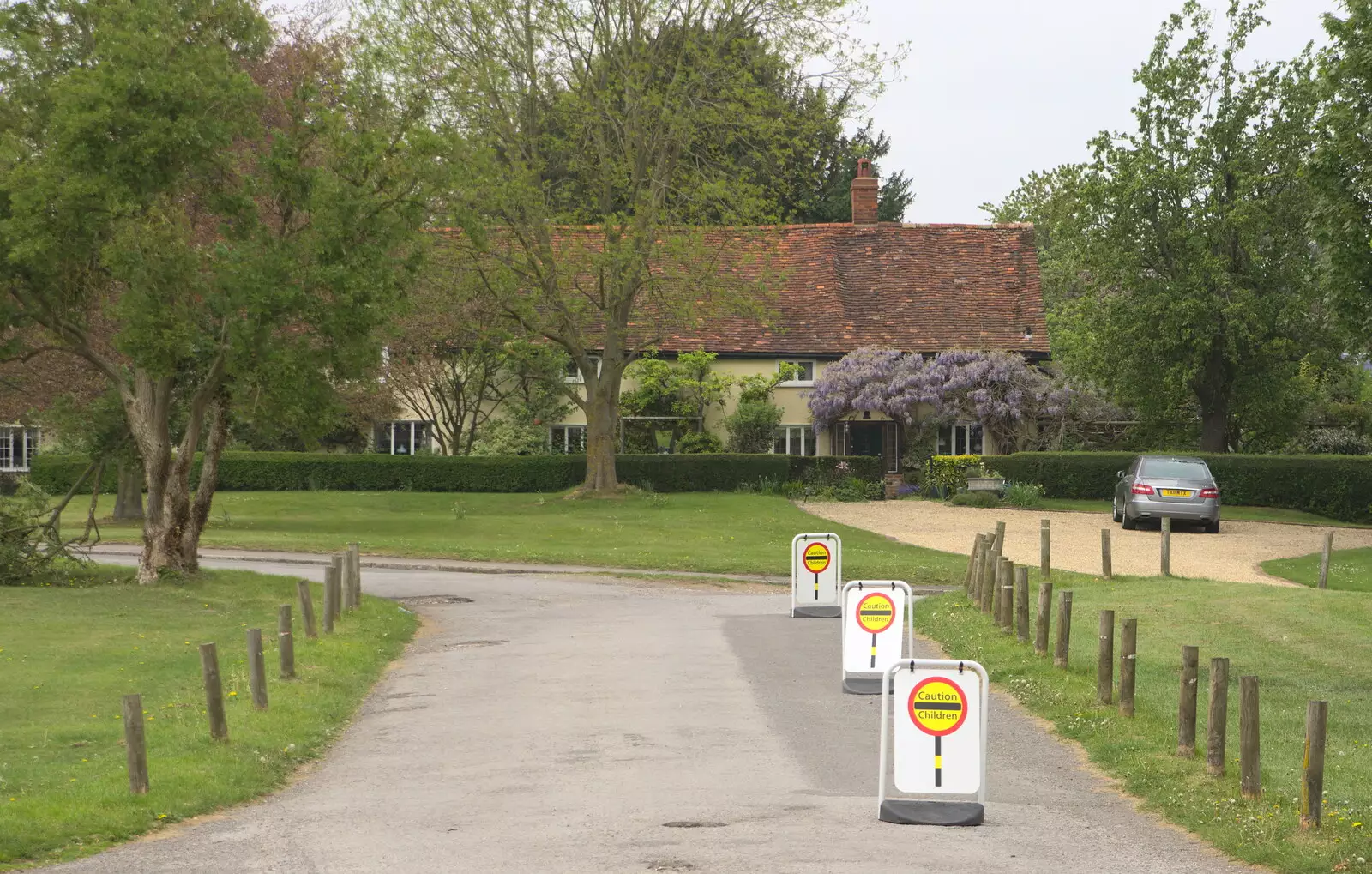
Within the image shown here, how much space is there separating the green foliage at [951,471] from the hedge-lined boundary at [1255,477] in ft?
2.86

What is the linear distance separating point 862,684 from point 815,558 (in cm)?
538

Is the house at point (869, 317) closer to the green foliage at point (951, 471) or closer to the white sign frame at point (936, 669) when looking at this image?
the green foliage at point (951, 471)

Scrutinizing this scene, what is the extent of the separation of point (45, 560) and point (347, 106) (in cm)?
900

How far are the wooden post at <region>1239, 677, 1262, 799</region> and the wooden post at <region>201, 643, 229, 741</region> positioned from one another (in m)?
7.74

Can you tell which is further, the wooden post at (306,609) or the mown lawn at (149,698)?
the wooden post at (306,609)

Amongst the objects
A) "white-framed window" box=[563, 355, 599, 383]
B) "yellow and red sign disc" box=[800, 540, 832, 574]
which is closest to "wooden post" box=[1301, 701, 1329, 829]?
"yellow and red sign disc" box=[800, 540, 832, 574]

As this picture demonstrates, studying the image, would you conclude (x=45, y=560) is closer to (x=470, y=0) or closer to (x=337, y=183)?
(x=337, y=183)

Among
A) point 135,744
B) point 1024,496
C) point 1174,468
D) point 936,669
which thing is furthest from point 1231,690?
point 1024,496

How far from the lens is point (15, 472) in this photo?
53562 millimetres

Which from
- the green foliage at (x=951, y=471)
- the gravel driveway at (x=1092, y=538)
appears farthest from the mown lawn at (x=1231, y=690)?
the green foliage at (x=951, y=471)

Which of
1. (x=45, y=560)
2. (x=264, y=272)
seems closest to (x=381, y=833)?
(x=264, y=272)

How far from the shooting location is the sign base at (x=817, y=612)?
67.8 ft

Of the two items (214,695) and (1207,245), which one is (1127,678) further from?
(1207,245)

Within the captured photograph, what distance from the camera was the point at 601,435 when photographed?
45188 mm
